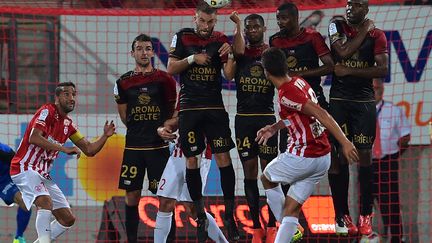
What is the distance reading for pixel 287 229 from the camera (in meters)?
10.7

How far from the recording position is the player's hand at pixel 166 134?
1204cm

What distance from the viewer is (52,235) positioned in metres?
12.8

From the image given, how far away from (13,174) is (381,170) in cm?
514

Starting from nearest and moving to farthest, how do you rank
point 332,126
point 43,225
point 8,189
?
point 332,126 < point 43,225 < point 8,189

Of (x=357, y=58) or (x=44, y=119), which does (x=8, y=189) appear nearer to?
(x=44, y=119)

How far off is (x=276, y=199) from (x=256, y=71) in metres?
1.46

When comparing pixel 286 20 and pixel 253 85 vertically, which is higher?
pixel 286 20

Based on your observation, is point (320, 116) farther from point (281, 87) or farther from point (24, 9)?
point (24, 9)

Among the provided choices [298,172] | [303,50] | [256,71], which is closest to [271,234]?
[298,172]

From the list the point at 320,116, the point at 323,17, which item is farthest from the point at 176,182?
the point at 323,17

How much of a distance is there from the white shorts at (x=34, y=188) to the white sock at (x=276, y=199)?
257cm

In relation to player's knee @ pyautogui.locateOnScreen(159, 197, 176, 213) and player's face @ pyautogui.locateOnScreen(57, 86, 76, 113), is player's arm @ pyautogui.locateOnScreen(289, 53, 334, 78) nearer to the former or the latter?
player's knee @ pyautogui.locateOnScreen(159, 197, 176, 213)

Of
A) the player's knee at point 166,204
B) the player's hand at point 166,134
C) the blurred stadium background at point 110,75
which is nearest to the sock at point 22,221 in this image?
the blurred stadium background at point 110,75

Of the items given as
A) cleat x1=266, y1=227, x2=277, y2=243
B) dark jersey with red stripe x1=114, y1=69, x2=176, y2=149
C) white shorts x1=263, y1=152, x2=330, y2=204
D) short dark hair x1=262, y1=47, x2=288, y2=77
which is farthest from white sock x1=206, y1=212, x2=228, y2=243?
short dark hair x1=262, y1=47, x2=288, y2=77
